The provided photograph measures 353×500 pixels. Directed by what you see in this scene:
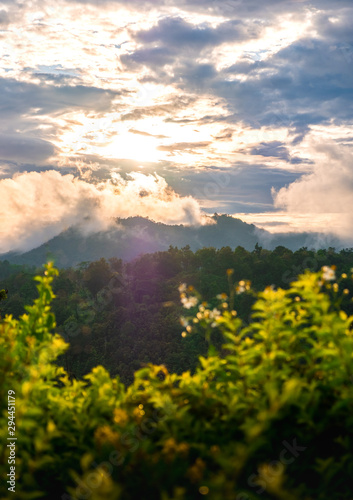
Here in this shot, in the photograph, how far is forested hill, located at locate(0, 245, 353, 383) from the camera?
164ft

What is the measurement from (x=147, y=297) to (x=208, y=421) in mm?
57393

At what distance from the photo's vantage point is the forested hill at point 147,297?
49.9m

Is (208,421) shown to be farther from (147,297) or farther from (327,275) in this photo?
(147,297)

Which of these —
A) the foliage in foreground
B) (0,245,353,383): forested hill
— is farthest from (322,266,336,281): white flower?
(0,245,353,383): forested hill

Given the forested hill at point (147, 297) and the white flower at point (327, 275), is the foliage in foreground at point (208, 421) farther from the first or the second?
the forested hill at point (147, 297)

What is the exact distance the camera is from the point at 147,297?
60469mm

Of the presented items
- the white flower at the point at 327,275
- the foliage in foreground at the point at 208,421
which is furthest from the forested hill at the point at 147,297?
the foliage in foreground at the point at 208,421

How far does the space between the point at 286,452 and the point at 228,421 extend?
1.63 feet

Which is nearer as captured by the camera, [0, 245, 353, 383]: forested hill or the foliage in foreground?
the foliage in foreground

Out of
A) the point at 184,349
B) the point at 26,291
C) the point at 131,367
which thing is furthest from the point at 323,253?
the point at 26,291

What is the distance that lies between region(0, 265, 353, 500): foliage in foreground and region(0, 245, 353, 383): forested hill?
1691 inches

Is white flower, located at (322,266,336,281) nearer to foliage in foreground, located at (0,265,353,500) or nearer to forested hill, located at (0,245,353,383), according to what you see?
foliage in foreground, located at (0,265,353,500)

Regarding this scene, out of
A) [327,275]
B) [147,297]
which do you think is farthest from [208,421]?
[147,297]

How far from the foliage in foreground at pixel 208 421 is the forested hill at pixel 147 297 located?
43.0 metres
